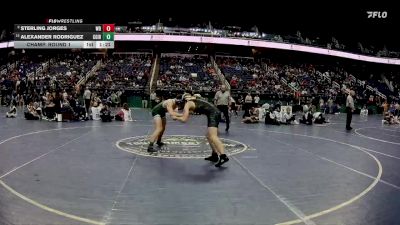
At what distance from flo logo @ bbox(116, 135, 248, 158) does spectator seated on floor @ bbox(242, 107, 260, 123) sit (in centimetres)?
524

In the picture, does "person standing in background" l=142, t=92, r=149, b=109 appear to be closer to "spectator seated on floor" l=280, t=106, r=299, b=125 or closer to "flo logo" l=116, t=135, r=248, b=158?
"spectator seated on floor" l=280, t=106, r=299, b=125

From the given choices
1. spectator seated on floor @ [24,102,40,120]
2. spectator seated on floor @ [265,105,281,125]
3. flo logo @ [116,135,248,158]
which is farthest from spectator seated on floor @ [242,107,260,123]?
spectator seated on floor @ [24,102,40,120]

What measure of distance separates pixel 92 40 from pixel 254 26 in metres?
26.6

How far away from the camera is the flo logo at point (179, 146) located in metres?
7.88

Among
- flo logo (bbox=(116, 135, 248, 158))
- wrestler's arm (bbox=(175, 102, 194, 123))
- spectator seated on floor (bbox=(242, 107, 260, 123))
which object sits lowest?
flo logo (bbox=(116, 135, 248, 158))

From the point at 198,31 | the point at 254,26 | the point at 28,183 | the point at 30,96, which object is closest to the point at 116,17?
the point at 198,31

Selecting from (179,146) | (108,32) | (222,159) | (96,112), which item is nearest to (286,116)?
(96,112)

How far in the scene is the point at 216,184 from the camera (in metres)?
5.48

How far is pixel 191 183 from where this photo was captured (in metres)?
5.51

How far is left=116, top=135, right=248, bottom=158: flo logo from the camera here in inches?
310

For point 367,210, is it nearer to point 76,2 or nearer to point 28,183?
point 28,183

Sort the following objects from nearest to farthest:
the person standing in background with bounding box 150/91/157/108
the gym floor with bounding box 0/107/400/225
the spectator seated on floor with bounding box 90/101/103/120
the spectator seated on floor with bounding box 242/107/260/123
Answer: the gym floor with bounding box 0/107/400/225
the spectator seated on floor with bounding box 242/107/260/123
the spectator seated on floor with bounding box 90/101/103/120
the person standing in background with bounding box 150/91/157/108

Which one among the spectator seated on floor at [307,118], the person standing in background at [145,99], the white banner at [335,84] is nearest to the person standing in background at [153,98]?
the person standing in background at [145,99]
